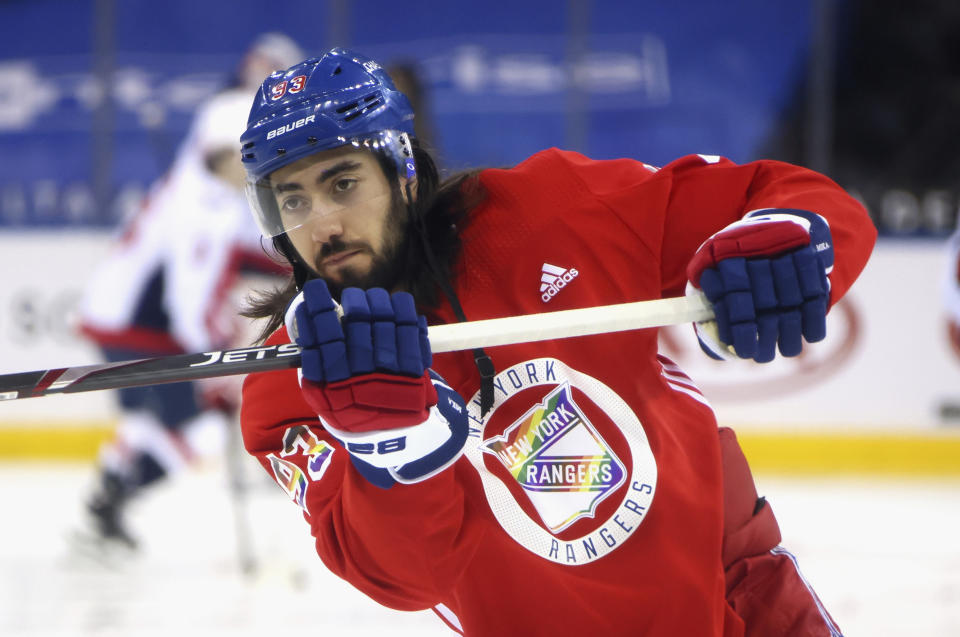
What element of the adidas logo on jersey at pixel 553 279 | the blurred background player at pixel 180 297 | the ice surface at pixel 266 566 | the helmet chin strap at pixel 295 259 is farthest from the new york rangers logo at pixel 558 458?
the blurred background player at pixel 180 297

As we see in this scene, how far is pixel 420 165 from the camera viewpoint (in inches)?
61.6

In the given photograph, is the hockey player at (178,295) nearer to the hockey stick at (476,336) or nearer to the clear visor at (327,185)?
the clear visor at (327,185)

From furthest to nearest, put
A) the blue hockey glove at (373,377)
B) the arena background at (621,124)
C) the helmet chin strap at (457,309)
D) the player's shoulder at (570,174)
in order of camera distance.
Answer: the arena background at (621,124)
the player's shoulder at (570,174)
the helmet chin strap at (457,309)
the blue hockey glove at (373,377)

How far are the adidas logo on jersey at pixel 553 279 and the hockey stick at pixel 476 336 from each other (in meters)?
0.14

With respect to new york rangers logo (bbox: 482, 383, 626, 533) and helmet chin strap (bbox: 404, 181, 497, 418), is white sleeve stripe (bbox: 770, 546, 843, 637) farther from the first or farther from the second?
helmet chin strap (bbox: 404, 181, 497, 418)

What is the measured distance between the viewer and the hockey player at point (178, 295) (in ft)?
12.3

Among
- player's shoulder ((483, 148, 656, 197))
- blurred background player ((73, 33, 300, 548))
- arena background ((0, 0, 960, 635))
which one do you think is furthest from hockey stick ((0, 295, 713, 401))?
arena background ((0, 0, 960, 635))

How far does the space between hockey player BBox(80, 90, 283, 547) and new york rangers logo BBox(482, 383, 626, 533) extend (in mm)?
2487

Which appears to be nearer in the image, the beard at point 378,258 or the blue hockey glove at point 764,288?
the blue hockey glove at point 764,288

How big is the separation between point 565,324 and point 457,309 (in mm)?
174

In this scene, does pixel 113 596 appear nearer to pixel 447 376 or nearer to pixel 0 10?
pixel 447 376

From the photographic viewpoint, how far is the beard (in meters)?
1.36

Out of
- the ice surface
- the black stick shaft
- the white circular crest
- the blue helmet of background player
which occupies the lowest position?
the ice surface

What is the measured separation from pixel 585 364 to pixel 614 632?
1.05 ft
